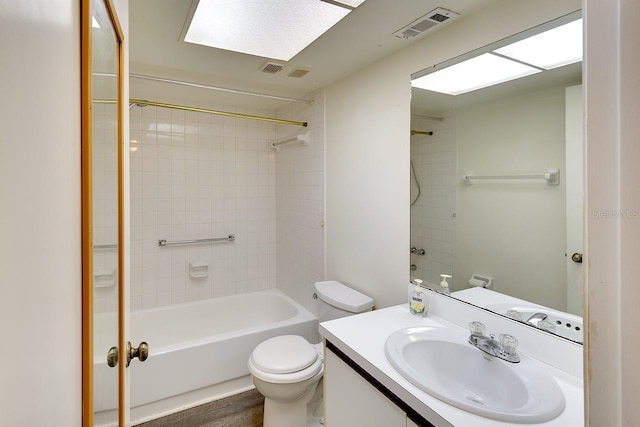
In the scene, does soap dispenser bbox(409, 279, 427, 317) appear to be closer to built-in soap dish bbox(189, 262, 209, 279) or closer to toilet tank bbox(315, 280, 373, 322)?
toilet tank bbox(315, 280, 373, 322)

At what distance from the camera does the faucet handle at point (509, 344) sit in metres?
1.16

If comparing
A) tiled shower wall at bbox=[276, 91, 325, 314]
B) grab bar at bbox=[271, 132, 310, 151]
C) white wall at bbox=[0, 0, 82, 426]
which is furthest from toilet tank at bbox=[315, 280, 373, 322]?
white wall at bbox=[0, 0, 82, 426]

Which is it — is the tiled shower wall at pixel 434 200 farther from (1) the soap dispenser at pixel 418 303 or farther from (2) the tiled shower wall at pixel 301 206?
(2) the tiled shower wall at pixel 301 206

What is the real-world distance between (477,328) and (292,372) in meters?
1.01

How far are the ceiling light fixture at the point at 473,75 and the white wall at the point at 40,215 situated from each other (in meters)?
1.46

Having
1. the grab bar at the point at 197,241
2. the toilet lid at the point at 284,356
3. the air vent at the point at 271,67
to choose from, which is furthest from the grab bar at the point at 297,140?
the toilet lid at the point at 284,356

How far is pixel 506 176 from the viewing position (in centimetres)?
133

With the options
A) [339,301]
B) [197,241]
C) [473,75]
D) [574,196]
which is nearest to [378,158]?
[473,75]

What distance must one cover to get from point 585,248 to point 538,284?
3.53 ft

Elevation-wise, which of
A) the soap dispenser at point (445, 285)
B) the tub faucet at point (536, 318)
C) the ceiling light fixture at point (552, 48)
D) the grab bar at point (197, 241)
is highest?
the ceiling light fixture at point (552, 48)

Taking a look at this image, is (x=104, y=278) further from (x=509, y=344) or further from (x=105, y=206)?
(x=509, y=344)

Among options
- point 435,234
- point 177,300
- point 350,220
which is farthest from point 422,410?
point 177,300

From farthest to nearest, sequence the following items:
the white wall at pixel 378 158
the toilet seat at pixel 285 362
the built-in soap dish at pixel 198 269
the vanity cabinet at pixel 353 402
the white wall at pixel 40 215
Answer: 1. the built-in soap dish at pixel 198 269
2. the toilet seat at pixel 285 362
3. the white wall at pixel 378 158
4. the vanity cabinet at pixel 353 402
5. the white wall at pixel 40 215

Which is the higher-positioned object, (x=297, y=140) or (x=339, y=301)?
(x=297, y=140)
